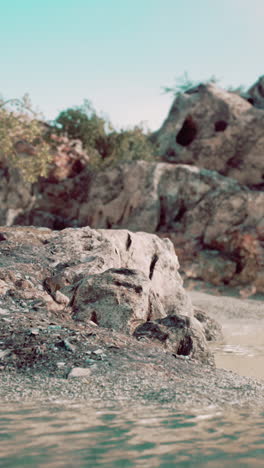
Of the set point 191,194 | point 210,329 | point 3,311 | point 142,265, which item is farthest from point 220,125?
point 3,311

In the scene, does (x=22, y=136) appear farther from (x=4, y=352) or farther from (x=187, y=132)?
(x=4, y=352)

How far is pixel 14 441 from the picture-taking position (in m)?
4.73

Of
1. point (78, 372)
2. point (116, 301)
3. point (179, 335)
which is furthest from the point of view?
point (116, 301)

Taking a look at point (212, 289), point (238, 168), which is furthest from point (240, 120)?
point (212, 289)

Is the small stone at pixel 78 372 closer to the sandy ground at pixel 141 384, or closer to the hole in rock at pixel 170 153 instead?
the sandy ground at pixel 141 384

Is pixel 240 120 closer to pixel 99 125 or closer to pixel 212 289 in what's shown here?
pixel 99 125

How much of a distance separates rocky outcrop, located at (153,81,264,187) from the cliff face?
56 mm

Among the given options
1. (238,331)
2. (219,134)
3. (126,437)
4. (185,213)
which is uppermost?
(219,134)

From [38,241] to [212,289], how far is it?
1111cm

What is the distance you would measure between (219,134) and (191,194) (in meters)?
5.79

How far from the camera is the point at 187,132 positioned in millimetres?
31188

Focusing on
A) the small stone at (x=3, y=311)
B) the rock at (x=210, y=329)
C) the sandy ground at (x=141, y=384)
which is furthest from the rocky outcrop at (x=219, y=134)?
the sandy ground at (x=141, y=384)

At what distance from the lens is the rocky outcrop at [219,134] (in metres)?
28.8

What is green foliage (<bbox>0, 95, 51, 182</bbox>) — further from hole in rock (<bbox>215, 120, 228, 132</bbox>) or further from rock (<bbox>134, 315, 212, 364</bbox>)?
rock (<bbox>134, 315, 212, 364</bbox>)
